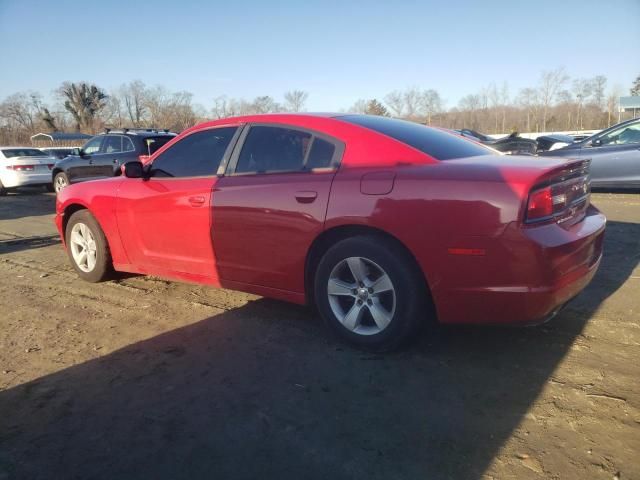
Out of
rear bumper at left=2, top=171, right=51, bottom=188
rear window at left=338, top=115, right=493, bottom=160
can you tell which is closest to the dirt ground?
rear window at left=338, top=115, right=493, bottom=160

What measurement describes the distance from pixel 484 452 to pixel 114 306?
126 inches

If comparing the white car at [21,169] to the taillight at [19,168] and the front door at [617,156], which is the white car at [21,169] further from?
the front door at [617,156]

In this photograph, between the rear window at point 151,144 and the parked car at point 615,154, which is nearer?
the parked car at point 615,154

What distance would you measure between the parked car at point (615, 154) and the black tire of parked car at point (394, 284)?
774cm

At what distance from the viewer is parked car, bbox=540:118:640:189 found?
9.02 m

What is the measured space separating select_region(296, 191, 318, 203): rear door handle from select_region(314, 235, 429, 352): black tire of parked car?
0.35m

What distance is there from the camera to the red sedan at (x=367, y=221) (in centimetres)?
264

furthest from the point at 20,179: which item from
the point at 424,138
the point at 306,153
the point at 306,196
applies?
the point at 424,138

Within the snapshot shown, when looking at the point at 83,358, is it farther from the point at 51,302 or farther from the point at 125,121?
the point at 125,121

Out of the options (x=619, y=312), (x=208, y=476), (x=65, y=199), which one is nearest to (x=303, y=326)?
(x=208, y=476)

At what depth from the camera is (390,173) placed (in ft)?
9.64

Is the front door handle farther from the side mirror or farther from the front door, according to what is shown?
the front door

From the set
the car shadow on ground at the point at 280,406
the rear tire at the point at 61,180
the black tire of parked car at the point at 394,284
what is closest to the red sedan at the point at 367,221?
the black tire of parked car at the point at 394,284

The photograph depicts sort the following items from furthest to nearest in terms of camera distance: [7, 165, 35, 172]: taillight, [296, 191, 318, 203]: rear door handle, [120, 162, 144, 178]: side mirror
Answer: [7, 165, 35, 172]: taillight → [120, 162, 144, 178]: side mirror → [296, 191, 318, 203]: rear door handle
